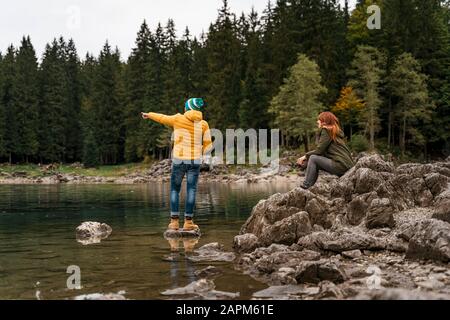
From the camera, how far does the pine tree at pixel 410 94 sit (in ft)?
199

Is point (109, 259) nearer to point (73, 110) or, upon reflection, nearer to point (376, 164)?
point (376, 164)

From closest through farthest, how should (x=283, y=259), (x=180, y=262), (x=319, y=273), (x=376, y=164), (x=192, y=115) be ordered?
(x=319, y=273), (x=283, y=259), (x=180, y=262), (x=192, y=115), (x=376, y=164)

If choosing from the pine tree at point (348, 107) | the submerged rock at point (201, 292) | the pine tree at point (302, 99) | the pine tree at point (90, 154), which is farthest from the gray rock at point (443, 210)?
the pine tree at point (90, 154)

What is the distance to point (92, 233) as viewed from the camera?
12.5 meters

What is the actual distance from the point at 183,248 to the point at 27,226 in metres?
6.52

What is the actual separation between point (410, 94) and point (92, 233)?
55114mm

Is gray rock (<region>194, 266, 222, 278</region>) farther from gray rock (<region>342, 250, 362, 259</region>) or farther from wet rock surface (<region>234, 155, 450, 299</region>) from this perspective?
gray rock (<region>342, 250, 362, 259</region>)

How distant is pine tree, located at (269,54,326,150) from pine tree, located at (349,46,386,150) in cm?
524

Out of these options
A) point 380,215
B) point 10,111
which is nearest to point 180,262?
point 380,215

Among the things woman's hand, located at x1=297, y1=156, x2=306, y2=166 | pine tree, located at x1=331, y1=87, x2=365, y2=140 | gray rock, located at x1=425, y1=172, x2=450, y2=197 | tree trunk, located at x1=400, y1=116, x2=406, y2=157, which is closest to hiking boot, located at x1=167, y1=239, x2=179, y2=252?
woman's hand, located at x1=297, y1=156, x2=306, y2=166

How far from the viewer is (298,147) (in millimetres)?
70562

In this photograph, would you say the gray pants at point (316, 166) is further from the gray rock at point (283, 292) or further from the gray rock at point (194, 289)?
the gray rock at point (194, 289)

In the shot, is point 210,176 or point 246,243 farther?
point 210,176
